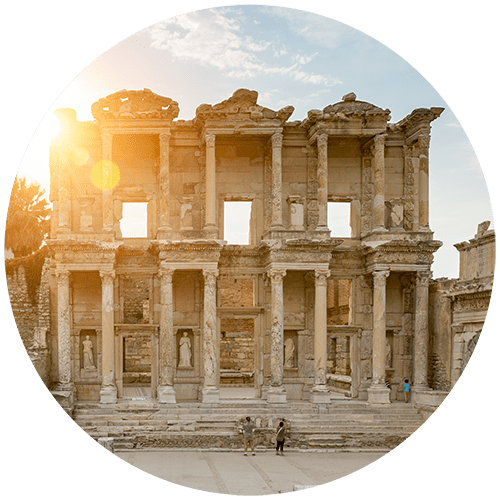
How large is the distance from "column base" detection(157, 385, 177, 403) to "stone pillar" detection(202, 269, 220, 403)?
1.01 metres

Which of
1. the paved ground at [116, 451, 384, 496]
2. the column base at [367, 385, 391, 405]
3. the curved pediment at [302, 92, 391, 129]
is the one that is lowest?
the paved ground at [116, 451, 384, 496]

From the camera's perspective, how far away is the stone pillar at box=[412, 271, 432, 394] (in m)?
22.9

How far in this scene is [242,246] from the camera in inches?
922

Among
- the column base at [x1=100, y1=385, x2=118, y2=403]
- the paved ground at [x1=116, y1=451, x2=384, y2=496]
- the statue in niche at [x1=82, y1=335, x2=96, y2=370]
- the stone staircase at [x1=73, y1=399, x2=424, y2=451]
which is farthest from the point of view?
the statue in niche at [x1=82, y1=335, x2=96, y2=370]

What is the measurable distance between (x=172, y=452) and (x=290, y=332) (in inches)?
241

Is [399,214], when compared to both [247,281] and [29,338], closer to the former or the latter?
[247,281]

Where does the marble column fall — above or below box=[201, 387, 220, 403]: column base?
above

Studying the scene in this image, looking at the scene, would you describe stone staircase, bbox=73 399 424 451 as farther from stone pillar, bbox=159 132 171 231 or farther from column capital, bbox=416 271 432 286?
stone pillar, bbox=159 132 171 231

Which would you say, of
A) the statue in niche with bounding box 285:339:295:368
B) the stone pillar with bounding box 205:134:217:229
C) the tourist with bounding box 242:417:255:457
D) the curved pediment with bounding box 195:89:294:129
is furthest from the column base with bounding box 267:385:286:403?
the curved pediment with bounding box 195:89:294:129

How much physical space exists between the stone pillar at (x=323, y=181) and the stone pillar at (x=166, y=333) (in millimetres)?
5290

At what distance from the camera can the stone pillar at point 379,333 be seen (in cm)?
2256

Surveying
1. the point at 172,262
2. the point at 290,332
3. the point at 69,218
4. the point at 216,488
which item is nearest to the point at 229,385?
the point at 290,332

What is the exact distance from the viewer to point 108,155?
73.9 ft

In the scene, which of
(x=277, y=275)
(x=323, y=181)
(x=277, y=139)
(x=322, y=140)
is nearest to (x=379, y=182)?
(x=323, y=181)
